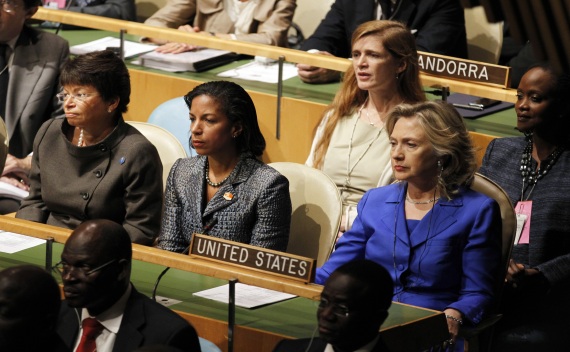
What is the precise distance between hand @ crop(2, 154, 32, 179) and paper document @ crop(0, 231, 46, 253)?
152 cm

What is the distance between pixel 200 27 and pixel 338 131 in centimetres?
209

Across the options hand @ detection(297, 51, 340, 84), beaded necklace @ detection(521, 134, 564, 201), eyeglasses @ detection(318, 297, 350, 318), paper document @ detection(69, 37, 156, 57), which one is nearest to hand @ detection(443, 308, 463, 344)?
eyeglasses @ detection(318, 297, 350, 318)

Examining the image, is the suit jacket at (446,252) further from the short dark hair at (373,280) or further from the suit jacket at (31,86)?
the suit jacket at (31,86)

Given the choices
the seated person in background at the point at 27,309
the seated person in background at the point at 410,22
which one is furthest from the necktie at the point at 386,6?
the seated person in background at the point at 27,309

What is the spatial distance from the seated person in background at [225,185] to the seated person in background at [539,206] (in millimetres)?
903

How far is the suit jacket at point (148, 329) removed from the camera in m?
2.92

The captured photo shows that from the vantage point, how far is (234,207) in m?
3.96

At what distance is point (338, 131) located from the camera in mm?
4660

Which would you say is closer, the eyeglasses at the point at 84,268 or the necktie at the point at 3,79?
the eyeglasses at the point at 84,268

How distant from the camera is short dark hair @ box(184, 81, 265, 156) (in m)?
4.04

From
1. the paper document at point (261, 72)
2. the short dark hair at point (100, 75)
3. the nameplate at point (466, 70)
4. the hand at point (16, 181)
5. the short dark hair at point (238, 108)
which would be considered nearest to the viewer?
the short dark hair at point (238, 108)

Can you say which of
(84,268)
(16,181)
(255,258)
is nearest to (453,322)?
(255,258)

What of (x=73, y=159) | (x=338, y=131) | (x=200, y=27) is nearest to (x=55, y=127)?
(x=73, y=159)

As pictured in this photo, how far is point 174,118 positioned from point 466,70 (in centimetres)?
139
